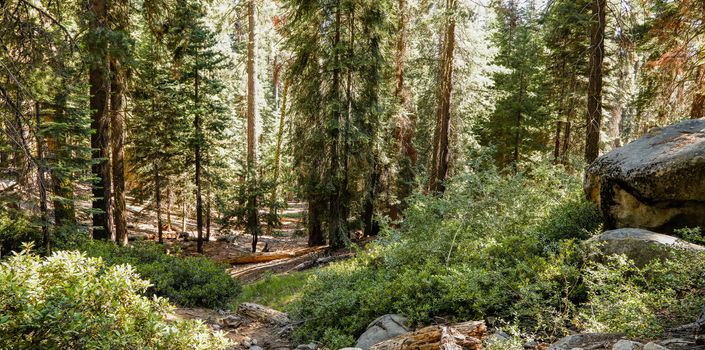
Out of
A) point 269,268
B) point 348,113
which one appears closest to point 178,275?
point 269,268

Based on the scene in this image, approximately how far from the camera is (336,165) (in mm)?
12336

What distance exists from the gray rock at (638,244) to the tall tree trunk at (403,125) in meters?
10.0

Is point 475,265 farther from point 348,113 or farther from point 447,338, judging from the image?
point 348,113

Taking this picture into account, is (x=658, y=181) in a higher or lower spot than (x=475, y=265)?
higher

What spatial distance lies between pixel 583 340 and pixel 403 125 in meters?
13.8

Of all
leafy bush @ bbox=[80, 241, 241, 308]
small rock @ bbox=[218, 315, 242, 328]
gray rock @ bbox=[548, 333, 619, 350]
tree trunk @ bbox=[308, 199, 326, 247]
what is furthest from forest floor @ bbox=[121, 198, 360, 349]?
gray rock @ bbox=[548, 333, 619, 350]

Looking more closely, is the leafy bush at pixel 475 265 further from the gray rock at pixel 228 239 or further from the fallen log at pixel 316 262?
the gray rock at pixel 228 239

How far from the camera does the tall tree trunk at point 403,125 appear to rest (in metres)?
15.7

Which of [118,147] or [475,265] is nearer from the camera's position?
[475,265]

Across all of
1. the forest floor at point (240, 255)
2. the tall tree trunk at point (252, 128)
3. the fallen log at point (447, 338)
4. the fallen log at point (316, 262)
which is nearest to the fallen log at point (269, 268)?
the forest floor at point (240, 255)

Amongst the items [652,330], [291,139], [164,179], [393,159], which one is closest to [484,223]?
[652,330]

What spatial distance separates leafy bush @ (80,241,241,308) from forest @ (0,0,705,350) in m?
0.05

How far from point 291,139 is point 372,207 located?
549 cm

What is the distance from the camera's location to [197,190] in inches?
614
